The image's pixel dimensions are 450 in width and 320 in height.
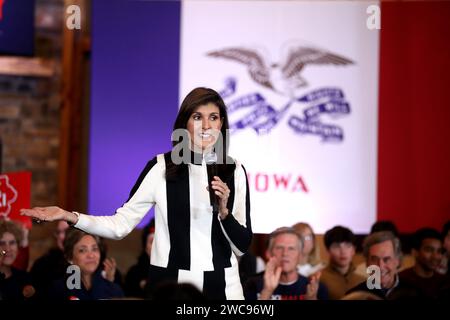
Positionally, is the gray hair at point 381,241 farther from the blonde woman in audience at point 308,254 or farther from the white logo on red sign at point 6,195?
the white logo on red sign at point 6,195

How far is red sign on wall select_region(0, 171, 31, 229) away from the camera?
3887 millimetres

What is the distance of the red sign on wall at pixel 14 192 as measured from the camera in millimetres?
3887

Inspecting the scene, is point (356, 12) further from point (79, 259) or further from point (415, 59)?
point (79, 259)

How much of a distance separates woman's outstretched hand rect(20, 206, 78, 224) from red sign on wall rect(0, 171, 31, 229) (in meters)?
1.22

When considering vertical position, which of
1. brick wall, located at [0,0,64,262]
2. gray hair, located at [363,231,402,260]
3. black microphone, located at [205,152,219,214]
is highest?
brick wall, located at [0,0,64,262]

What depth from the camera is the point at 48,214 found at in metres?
2.69

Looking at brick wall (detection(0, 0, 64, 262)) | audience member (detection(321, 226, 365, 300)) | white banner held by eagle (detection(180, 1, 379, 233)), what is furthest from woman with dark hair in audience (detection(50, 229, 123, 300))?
brick wall (detection(0, 0, 64, 262))

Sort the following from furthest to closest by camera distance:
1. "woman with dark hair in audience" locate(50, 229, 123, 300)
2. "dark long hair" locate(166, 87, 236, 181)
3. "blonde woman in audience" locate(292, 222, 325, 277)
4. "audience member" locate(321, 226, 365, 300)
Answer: "blonde woman in audience" locate(292, 222, 325, 277), "audience member" locate(321, 226, 365, 300), "woman with dark hair in audience" locate(50, 229, 123, 300), "dark long hair" locate(166, 87, 236, 181)

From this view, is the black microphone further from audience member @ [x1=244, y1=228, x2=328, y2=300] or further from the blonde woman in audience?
the blonde woman in audience

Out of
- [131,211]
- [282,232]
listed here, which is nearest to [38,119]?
[282,232]

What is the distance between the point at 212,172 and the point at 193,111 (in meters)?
0.21

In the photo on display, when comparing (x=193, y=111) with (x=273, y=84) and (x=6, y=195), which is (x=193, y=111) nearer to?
(x=6, y=195)

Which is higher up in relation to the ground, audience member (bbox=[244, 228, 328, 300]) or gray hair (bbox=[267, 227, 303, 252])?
gray hair (bbox=[267, 227, 303, 252])

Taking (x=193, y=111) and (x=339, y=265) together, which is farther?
(x=339, y=265)
